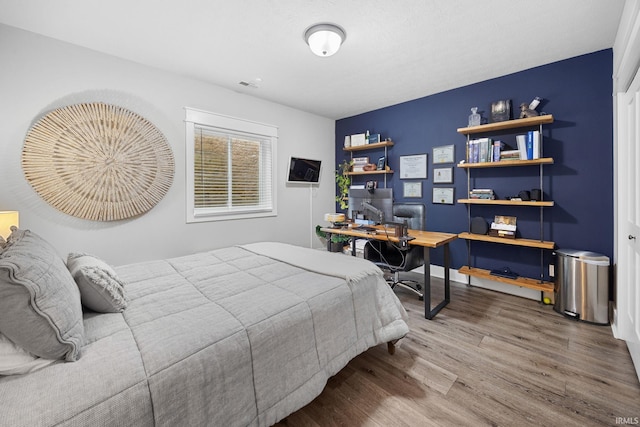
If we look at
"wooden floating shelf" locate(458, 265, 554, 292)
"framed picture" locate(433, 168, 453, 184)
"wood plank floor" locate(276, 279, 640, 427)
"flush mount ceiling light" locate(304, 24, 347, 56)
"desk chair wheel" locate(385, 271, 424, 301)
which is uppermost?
"flush mount ceiling light" locate(304, 24, 347, 56)

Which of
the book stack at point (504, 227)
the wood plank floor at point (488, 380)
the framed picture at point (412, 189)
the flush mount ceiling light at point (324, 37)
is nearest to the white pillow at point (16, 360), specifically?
the wood plank floor at point (488, 380)

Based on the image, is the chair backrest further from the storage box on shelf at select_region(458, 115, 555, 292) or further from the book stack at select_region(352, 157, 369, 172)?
the book stack at select_region(352, 157, 369, 172)

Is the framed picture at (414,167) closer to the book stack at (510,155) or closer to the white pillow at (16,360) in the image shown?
the book stack at (510,155)

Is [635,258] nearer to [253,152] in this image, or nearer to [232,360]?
[232,360]

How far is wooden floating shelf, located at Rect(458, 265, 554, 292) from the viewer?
2.78 m

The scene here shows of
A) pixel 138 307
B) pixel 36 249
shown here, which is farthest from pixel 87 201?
pixel 138 307

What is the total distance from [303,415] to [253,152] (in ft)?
11.0

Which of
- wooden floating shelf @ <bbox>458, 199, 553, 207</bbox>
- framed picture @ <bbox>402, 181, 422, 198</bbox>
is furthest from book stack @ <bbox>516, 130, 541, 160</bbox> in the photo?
framed picture @ <bbox>402, 181, 422, 198</bbox>

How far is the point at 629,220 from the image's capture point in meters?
2.04

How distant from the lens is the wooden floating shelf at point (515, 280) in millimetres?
2783

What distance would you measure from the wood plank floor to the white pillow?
1.15m

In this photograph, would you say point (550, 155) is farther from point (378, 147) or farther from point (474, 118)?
point (378, 147)

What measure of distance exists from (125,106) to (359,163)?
3352 millimetres

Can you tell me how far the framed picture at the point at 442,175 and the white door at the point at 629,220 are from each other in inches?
62.7
